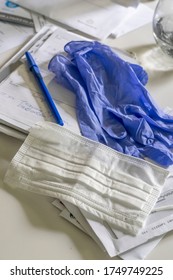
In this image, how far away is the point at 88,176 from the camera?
1.85 ft

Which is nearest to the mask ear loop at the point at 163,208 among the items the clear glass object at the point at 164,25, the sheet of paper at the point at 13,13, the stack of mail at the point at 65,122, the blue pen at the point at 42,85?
the stack of mail at the point at 65,122

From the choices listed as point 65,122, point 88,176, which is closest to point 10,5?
point 65,122

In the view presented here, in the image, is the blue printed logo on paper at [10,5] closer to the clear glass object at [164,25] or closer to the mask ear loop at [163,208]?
the clear glass object at [164,25]

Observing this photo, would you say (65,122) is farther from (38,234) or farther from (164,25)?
(164,25)

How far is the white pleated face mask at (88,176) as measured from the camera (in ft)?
1.77

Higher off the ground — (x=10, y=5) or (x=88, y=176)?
(x=10, y=5)

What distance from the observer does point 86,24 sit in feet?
2.81

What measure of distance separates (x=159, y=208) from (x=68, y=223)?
13 centimetres

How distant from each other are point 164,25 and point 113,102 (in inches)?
9.6

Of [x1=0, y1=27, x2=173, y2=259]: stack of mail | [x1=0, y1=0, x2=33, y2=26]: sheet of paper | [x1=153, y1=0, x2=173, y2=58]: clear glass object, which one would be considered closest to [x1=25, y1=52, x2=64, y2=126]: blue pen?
[x1=0, y1=27, x2=173, y2=259]: stack of mail

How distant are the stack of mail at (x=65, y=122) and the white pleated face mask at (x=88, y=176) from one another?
0.04 ft

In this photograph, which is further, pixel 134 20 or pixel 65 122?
pixel 134 20
